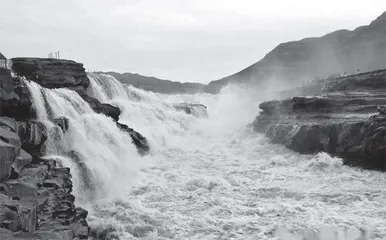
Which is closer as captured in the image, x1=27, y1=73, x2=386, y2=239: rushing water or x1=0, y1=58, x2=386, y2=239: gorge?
x1=0, y1=58, x2=386, y2=239: gorge

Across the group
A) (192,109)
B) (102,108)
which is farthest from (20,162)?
(192,109)

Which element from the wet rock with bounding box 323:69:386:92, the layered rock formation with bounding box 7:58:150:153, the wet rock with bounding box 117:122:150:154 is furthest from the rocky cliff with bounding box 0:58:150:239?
the wet rock with bounding box 323:69:386:92

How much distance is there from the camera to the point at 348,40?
3674 inches

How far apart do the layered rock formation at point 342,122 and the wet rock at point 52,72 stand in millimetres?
13400

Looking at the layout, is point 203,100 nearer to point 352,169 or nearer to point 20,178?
point 352,169

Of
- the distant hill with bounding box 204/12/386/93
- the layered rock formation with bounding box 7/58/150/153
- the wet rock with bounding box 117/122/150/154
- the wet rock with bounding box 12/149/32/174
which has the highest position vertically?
the distant hill with bounding box 204/12/386/93

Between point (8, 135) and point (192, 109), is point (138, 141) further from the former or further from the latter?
point (192, 109)

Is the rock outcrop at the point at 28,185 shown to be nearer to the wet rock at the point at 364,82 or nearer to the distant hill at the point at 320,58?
the wet rock at the point at 364,82

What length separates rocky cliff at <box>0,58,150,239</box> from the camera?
6.97 meters

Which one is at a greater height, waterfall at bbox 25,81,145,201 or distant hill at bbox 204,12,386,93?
distant hill at bbox 204,12,386,93

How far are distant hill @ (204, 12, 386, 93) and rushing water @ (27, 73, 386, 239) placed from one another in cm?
6804

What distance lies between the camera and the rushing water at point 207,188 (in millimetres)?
9961

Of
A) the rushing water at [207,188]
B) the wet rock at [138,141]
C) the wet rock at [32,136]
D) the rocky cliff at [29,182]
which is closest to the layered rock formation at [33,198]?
the rocky cliff at [29,182]

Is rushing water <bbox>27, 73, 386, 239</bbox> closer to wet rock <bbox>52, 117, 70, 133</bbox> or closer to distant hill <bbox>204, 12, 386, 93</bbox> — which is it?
wet rock <bbox>52, 117, 70, 133</bbox>
